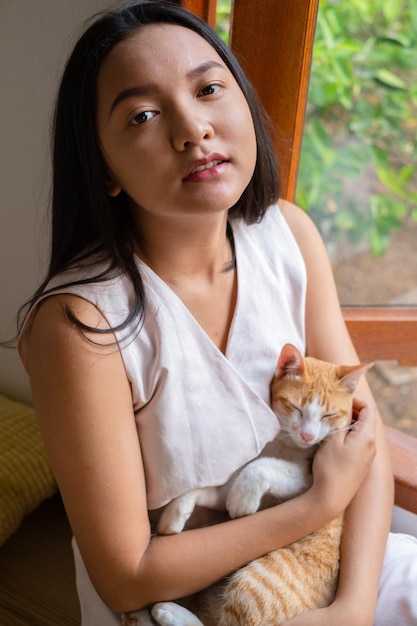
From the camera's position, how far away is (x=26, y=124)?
1482 millimetres

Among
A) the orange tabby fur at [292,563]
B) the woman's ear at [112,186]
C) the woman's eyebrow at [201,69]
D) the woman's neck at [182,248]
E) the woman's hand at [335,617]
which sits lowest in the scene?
the woman's hand at [335,617]

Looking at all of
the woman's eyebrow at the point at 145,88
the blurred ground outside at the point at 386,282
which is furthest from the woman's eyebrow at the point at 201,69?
the blurred ground outside at the point at 386,282

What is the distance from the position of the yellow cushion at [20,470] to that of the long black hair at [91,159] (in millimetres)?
616

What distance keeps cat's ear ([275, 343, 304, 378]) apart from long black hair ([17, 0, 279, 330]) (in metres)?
0.27

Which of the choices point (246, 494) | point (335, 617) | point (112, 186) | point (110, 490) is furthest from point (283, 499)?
point (112, 186)

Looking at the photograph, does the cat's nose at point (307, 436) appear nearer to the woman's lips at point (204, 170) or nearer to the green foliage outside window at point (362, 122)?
the woman's lips at point (204, 170)

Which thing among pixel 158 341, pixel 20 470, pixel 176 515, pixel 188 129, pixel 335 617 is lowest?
pixel 20 470

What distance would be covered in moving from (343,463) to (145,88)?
70 cm

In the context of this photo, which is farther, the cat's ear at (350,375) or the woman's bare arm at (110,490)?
the cat's ear at (350,375)

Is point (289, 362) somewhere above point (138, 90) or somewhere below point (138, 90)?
below

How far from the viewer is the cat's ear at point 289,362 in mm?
1155

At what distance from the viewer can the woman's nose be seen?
980 millimetres

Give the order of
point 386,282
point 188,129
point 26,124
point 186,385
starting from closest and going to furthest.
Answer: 1. point 188,129
2. point 186,385
3. point 26,124
4. point 386,282

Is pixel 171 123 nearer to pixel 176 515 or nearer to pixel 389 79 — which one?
pixel 176 515
